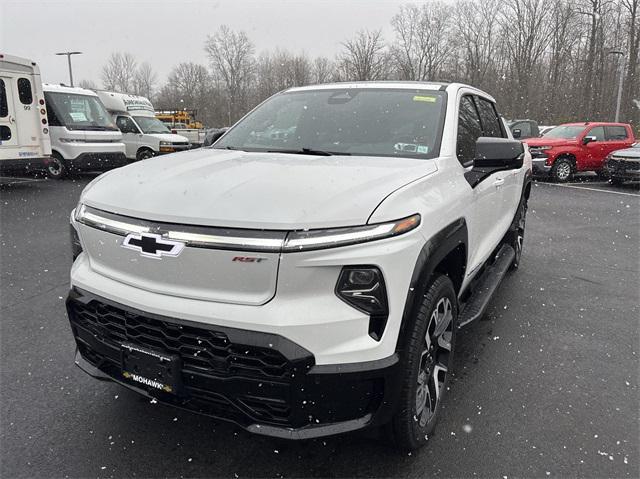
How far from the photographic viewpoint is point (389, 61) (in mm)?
49406

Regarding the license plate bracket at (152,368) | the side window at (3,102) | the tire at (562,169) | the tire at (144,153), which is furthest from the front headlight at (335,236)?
the tire at (144,153)

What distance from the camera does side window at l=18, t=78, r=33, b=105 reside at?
11320mm

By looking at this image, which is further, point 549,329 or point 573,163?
point 573,163

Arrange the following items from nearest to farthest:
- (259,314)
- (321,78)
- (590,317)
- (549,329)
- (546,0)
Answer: (259,314) < (549,329) < (590,317) < (546,0) < (321,78)

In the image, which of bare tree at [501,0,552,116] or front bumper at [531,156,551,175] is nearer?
front bumper at [531,156,551,175]

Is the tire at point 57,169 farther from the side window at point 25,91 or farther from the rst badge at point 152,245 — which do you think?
the rst badge at point 152,245

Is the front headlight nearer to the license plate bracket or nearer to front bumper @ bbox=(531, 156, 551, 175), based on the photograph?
the license plate bracket

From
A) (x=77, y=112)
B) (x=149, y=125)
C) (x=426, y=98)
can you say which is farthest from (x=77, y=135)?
(x=426, y=98)

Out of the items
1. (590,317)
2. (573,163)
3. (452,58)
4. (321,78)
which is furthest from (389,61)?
(590,317)

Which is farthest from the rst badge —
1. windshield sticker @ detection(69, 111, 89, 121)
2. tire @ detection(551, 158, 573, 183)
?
tire @ detection(551, 158, 573, 183)

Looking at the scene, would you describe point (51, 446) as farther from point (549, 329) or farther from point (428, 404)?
point (549, 329)

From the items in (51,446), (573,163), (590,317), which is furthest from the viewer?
(573,163)

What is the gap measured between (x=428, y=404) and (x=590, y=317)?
2581 mm

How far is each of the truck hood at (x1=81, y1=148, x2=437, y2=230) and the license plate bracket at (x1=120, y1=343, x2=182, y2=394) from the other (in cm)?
56
